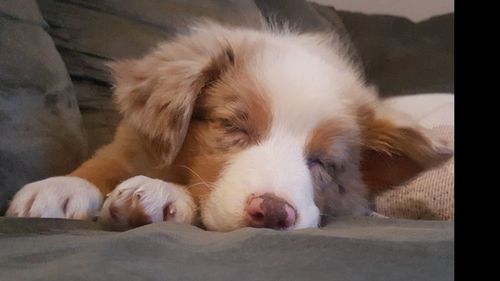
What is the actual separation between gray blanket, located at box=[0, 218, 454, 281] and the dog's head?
0.84 feet

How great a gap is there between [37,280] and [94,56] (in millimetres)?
1358

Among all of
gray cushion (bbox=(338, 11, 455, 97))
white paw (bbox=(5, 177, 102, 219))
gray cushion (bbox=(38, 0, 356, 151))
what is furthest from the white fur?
gray cushion (bbox=(338, 11, 455, 97))

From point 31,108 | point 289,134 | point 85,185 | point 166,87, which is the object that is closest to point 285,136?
point 289,134

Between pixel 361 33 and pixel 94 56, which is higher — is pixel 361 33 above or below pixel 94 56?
above

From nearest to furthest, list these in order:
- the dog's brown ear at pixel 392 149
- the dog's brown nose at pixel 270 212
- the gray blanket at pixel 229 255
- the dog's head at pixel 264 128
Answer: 1. the gray blanket at pixel 229 255
2. the dog's brown nose at pixel 270 212
3. the dog's head at pixel 264 128
4. the dog's brown ear at pixel 392 149

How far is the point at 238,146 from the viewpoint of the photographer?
151cm

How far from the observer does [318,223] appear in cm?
143

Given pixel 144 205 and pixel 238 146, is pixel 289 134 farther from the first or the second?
pixel 144 205

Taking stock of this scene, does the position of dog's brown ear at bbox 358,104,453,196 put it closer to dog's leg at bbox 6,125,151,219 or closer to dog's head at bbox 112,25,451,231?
dog's head at bbox 112,25,451,231

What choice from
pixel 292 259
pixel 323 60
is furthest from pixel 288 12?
pixel 292 259

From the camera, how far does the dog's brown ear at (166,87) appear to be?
1547 mm

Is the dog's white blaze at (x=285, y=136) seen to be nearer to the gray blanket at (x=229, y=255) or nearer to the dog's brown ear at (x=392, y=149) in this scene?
the dog's brown ear at (x=392, y=149)

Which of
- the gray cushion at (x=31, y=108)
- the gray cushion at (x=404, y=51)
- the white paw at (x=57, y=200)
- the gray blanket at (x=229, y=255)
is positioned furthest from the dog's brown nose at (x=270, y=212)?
the gray cushion at (x=404, y=51)
